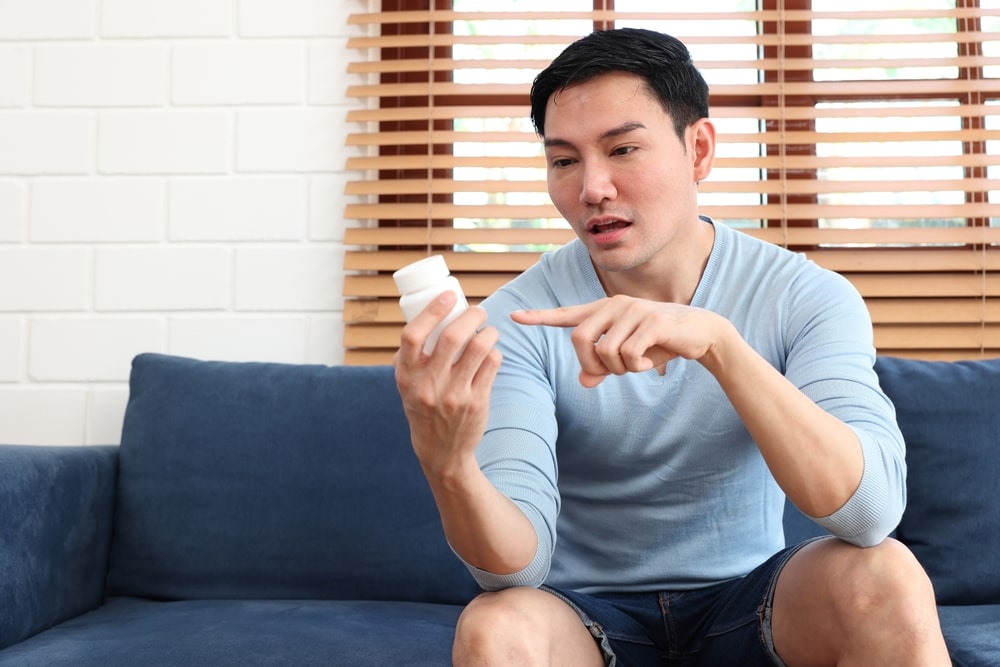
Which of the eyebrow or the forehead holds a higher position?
the forehead

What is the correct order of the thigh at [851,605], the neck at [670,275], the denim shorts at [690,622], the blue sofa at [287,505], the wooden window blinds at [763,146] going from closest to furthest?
the thigh at [851,605] < the denim shorts at [690,622] < the neck at [670,275] < the blue sofa at [287,505] < the wooden window blinds at [763,146]

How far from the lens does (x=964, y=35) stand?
2.02 meters

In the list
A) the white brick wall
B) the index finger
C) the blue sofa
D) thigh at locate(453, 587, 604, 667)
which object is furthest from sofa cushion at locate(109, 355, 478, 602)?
the index finger

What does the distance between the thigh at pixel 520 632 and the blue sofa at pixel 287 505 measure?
453 millimetres

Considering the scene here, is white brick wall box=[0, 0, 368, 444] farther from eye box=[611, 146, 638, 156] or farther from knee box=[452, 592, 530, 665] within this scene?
knee box=[452, 592, 530, 665]

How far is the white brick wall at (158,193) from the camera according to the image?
2.05 metres

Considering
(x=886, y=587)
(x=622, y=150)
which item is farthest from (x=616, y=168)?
(x=886, y=587)

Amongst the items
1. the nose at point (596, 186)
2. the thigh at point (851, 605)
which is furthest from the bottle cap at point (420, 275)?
the thigh at point (851, 605)

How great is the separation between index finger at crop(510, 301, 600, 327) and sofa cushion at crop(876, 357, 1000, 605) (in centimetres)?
96

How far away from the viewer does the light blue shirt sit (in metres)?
1.23

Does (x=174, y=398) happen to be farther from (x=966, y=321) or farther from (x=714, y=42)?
(x=966, y=321)

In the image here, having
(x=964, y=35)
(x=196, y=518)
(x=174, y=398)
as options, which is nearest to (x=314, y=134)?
(x=174, y=398)

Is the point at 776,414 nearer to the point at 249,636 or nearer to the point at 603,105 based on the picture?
the point at 603,105

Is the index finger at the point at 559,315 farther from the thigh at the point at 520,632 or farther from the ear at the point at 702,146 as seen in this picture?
the ear at the point at 702,146
